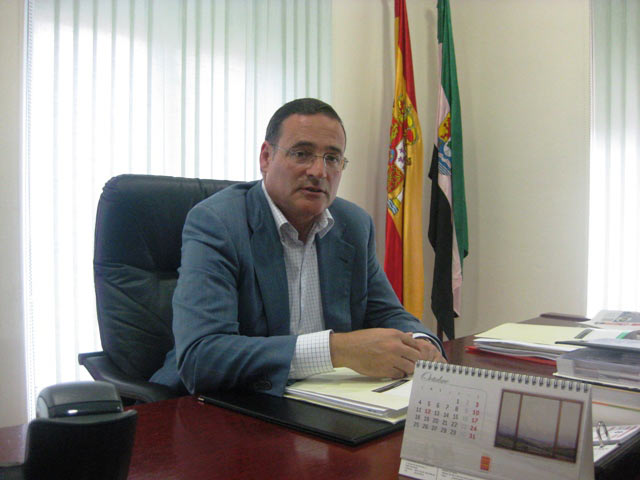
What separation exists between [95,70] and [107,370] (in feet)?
4.78

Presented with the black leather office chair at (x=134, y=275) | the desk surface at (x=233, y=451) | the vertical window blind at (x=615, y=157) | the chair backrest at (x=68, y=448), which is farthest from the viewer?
the vertical window blind at (x=615, y=157)

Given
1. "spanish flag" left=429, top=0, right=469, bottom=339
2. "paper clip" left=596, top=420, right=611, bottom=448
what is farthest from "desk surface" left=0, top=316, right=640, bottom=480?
"spanish flag" left=429, top=0, right=469, bottom=339

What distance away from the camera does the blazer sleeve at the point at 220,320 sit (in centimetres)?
102

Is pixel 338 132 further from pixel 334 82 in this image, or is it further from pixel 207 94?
pixel 334 82

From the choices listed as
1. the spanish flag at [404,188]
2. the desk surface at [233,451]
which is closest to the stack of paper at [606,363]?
the desk surface at [233,451]

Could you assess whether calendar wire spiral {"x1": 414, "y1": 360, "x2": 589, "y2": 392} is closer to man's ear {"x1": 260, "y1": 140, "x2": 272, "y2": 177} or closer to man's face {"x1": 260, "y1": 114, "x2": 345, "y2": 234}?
man's face {"x1": 260, "y1": 114, "x2": 345, "y2": 234}

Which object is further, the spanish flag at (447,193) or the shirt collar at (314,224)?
the spanish flag at (447,193)

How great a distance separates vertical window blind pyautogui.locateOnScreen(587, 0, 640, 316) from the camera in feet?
10.3

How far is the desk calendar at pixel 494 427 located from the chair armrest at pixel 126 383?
0.71 meters

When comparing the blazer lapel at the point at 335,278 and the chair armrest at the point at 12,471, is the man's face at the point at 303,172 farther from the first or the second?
the chair armrest at the point at 12,471

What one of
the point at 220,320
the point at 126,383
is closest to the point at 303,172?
the point at 220,320

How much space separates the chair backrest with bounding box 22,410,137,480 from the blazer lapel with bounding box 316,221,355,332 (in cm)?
102

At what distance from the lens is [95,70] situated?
2.33 m

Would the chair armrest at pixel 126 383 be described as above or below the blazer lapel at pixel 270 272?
below
